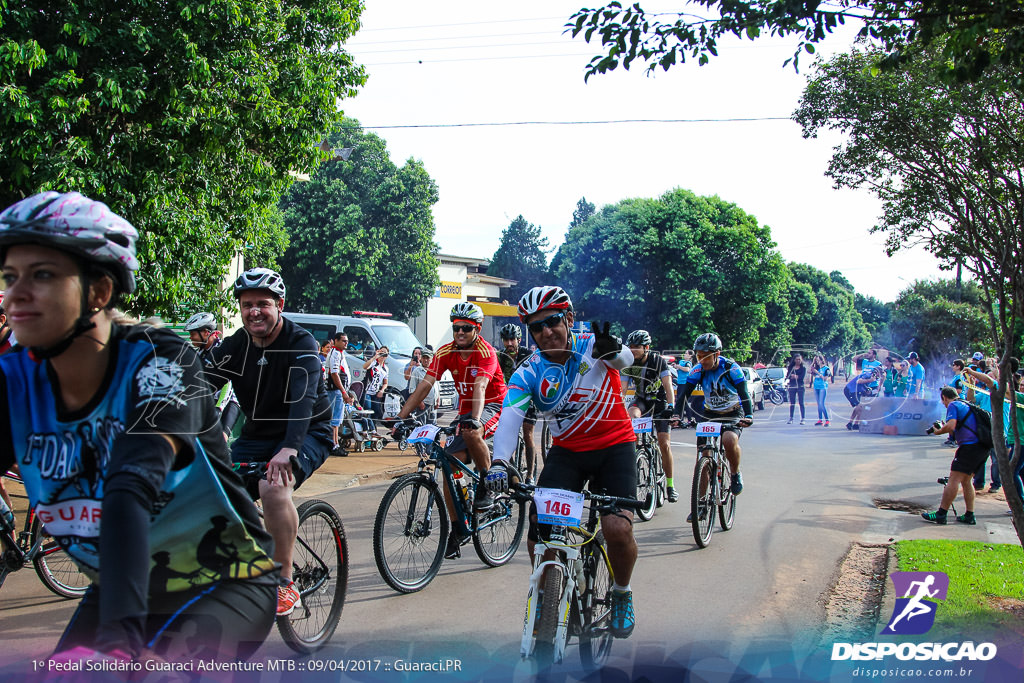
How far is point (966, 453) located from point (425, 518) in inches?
246

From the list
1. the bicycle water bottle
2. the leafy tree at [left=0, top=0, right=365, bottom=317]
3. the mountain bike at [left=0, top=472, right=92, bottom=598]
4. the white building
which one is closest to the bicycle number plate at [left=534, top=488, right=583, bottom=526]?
the mountain bike at [left=0, top=472, right=92, bottom=598]

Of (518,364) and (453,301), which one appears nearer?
(518,364)

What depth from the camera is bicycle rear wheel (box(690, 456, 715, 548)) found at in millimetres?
6949

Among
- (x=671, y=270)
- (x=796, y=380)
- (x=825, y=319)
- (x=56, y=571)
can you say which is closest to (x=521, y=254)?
(x=825, y=319)

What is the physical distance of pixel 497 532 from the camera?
252 inches

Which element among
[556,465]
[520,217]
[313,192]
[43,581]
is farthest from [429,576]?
[520,217]

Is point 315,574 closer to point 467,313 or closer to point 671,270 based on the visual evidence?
point 467,313

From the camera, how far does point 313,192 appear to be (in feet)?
105

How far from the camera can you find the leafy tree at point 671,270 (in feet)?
111

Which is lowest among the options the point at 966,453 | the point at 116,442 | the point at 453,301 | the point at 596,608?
the point at 596,608

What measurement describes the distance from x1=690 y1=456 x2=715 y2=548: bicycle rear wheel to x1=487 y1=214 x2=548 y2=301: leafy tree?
2254 inches

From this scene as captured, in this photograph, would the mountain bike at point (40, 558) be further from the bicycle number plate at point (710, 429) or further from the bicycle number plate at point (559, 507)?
the bicycle number plate at point (710, 429)

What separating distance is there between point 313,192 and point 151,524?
3160 centimetres

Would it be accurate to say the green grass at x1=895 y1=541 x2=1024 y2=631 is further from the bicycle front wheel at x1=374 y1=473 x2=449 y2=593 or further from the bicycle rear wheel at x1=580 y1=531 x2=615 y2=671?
the bicycle front wheel at x1=374 y1=473 x2=449 y2=593
